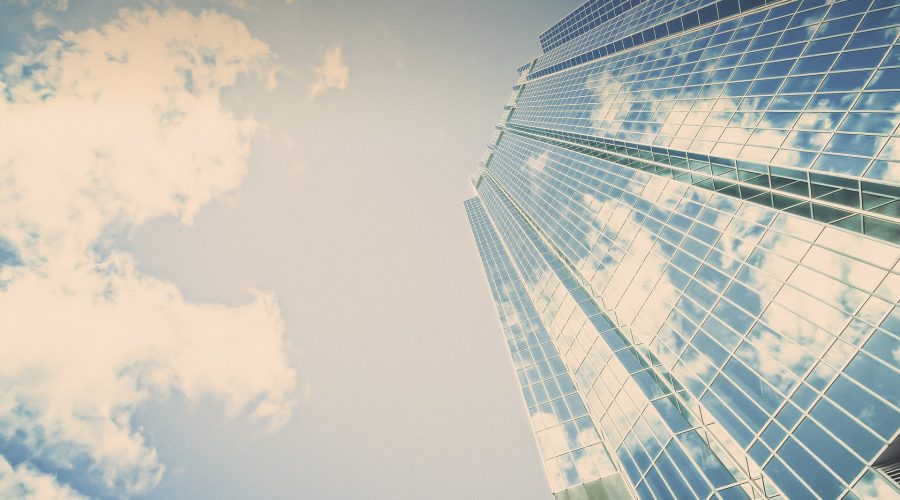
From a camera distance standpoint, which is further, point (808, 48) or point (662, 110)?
point (662, 110)

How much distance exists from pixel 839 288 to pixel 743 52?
913 inches

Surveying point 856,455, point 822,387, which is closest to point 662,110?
point 822,387

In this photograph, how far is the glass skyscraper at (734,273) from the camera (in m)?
15.6

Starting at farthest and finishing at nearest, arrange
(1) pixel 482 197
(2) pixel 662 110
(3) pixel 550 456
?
(1) pixel 482 197 → (2) pixel 662 110 → (3) pixel 550 456

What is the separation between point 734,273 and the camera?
70.8 feet

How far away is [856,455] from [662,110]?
103ft

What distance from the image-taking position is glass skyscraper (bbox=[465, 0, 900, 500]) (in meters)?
15.6

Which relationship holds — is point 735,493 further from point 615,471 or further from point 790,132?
point 790,132

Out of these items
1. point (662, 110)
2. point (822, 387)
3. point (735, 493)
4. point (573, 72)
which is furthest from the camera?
point (573, 72)

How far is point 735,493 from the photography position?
59.2 ft

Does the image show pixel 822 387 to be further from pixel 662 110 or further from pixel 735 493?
pixel 662 110

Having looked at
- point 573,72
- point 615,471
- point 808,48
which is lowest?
point 615,471

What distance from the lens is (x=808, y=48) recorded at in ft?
76.4

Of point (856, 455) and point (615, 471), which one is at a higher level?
point (856, 455)
